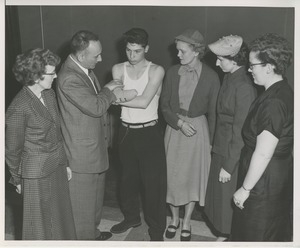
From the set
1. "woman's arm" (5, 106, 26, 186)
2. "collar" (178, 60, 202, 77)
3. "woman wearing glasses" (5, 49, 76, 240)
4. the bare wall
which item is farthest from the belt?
the bare wall

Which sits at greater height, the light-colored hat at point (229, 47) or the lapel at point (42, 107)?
the light-colored hat at point (229, 47)

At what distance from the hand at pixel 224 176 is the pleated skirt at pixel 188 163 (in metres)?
0.21

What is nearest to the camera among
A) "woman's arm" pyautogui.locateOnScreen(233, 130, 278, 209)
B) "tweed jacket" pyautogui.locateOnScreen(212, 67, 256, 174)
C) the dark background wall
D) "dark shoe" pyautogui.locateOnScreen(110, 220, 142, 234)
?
"woman's arm" pyautogui.locateOnScreen(233, 130, 278, 209)

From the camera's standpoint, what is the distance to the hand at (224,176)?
2348 mm

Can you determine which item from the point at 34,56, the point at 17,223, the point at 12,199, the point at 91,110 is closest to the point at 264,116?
the point at 91,110

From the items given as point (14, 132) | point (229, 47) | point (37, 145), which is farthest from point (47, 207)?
point (229, 47)

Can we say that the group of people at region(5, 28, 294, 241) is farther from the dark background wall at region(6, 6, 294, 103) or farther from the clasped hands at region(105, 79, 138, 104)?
the dark background wall at region(6, 6, 294, 103)

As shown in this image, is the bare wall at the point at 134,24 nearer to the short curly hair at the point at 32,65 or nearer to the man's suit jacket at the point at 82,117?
the man's suit jacket at the point at 82,117

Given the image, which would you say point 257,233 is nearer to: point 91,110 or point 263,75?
point 263,75

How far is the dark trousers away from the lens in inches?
98.0

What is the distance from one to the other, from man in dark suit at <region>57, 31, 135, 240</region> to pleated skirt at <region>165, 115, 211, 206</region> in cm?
43

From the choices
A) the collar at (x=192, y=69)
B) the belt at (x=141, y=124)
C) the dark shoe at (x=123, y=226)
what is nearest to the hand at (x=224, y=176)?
the belt at (x=141, y=124)

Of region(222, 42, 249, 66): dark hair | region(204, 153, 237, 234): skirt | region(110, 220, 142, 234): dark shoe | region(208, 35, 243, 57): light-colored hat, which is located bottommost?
region(110, 220, 142, 234): dark shoe

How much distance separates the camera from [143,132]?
8.11ft
